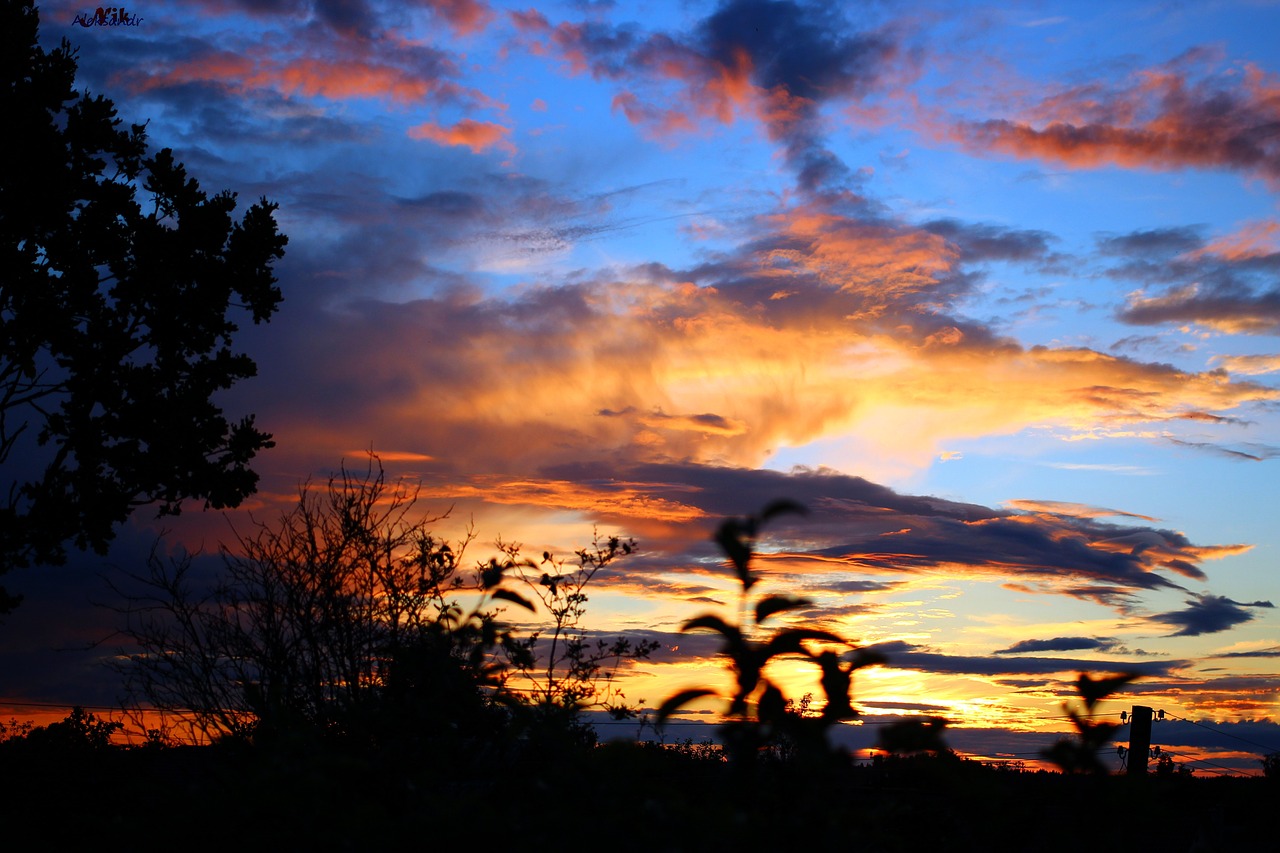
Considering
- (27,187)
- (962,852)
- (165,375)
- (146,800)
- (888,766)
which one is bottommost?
(146,800)

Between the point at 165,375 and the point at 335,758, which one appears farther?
the point at 165,375

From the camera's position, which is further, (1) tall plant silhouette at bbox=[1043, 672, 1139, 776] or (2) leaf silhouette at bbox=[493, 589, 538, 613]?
(2) leaf silhouette at bbox=[493, 589, 538, 613]

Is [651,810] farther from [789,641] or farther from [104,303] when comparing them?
[104,303]

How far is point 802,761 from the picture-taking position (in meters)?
3.00

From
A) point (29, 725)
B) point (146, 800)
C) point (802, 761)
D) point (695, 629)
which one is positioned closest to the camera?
point (695, 629)

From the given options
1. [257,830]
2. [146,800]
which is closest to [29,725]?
[146,800]

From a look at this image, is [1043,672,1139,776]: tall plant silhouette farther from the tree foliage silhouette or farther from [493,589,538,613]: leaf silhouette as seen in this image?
the tree foliage silhouette

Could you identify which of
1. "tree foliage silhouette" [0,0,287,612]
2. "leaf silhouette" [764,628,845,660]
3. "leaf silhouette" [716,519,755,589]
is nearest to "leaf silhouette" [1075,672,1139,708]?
"leaf silhouette" [764,628,845,660]

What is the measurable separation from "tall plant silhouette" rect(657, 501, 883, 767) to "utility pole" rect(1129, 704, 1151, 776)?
2062 centimetres

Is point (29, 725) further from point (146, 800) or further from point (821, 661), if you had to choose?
point (821, 661)

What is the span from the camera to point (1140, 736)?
69.4ft

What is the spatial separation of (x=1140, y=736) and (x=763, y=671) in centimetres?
2178

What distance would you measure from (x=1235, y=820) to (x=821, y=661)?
1606mm

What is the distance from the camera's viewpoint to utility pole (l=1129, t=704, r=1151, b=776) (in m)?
20.6
